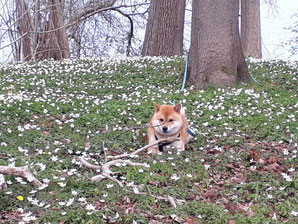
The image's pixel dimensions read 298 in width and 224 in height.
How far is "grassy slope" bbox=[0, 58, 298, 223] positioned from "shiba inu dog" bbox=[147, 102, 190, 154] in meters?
0.25

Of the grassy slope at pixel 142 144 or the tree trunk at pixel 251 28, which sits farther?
the tree trunk at pixel 251 28

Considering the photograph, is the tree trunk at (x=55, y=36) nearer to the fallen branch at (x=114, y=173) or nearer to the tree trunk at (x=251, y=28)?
the tree trunk at (x=251, y=28)

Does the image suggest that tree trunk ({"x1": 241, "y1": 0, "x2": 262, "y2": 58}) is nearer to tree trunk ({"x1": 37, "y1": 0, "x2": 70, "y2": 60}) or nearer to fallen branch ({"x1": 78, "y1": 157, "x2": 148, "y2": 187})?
tree trunk ({"x1": 37, "y1": 0, "x2": 70, "y2": 60})

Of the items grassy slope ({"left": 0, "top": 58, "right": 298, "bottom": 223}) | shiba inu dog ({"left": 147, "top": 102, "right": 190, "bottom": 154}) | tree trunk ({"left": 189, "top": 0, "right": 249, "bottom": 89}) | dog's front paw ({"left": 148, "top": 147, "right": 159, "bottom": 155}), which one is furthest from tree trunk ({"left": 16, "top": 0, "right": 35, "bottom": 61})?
dog's front paw ({"left": 148, "top": 147, "right": 159, "bottom": 155})

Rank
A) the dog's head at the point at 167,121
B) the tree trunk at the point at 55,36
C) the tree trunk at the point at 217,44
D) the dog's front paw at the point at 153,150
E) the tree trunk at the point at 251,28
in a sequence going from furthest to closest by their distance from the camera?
the tree trunk at the point at 251,28 < the tree trunk at the point at 55,36 < the tree trunk at the point at 217,44 < the dog's front paw at the point at 153,150 < the dog's head at the point at 167,121

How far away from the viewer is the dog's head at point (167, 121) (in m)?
5.78

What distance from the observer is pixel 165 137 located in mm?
5984

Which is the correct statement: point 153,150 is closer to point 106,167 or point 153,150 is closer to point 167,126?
point 167,126

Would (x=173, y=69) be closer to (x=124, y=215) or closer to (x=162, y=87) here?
(x=162, y=87)

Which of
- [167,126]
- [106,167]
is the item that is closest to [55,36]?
[167,126]

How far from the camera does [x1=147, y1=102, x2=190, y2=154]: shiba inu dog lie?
228 inches

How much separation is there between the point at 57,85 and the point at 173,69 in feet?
12.7

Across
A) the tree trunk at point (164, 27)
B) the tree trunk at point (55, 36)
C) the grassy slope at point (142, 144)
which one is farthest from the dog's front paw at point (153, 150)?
the tree trunk at point (55, 36)

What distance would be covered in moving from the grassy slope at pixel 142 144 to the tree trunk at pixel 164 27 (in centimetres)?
354
